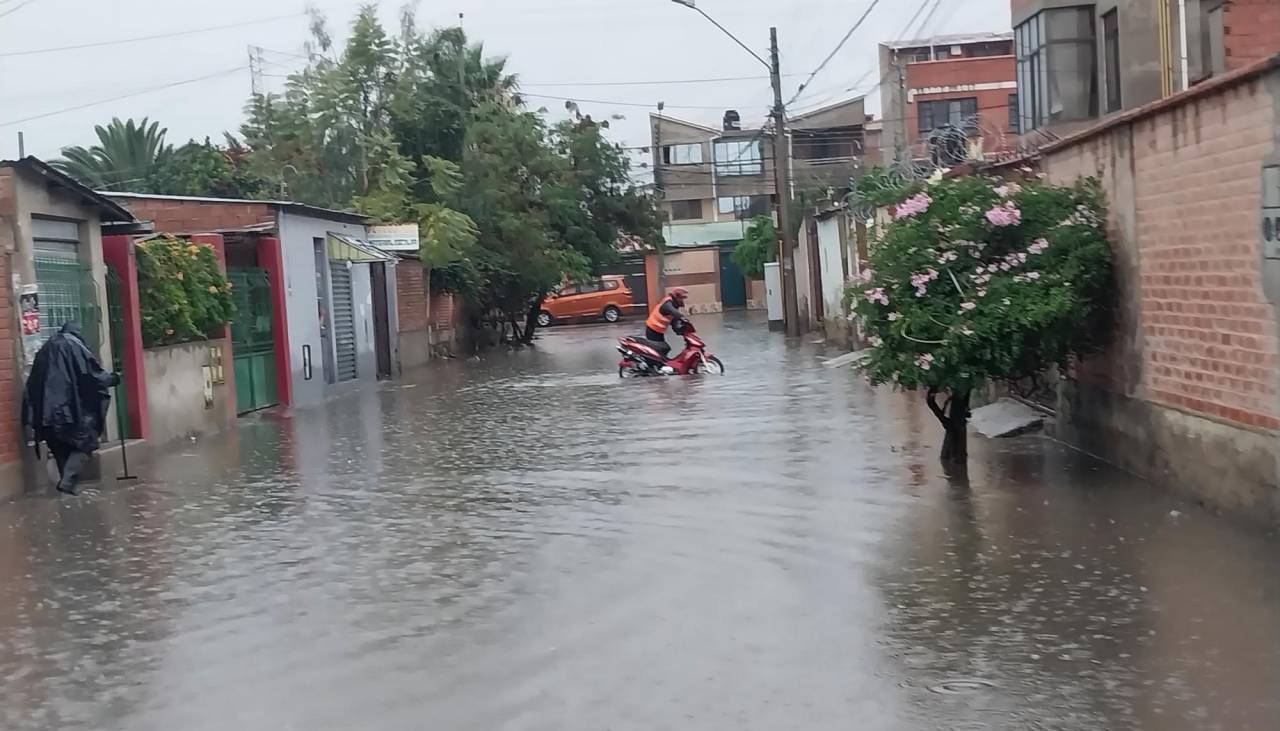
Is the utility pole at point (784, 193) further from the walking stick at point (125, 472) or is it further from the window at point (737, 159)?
the window at point (737, 159)

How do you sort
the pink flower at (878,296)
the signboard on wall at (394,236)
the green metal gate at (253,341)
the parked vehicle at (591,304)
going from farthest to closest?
the parked vehicle at (591,304), the signboard on wall at (394,236), the green metal gate at (253,341), the pink flower at (878,296)

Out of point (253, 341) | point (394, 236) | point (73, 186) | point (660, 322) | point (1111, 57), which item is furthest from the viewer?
point (394, 236)

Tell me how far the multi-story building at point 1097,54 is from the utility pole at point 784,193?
810 cm

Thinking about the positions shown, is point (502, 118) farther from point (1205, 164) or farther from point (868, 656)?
point (868, 656)

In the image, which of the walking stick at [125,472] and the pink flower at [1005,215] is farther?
the walking stick at [125,472]

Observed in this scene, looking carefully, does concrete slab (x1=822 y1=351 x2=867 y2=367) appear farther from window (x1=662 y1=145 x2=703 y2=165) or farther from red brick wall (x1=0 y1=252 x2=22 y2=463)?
window (x1=662 y1=145 x2=703 y2=165)

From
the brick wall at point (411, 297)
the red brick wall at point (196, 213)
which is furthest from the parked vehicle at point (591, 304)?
the red brick wall at point (196, 213)

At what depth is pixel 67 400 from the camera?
43.7ft

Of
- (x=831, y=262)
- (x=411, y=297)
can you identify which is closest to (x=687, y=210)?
(x=411, y=297)

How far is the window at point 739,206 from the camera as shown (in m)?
69.2

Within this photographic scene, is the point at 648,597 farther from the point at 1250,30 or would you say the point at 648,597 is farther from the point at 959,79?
the point at 959,79

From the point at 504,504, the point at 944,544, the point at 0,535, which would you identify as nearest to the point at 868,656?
the point at 944,544

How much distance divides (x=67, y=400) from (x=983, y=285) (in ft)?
27.2

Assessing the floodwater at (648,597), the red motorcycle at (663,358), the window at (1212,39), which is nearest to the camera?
the floodwater at (648,597)
